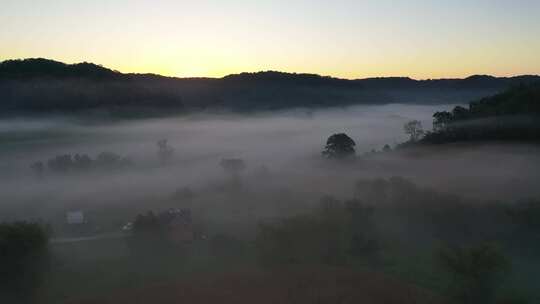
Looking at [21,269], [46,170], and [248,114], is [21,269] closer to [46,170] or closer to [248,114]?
[46,170]

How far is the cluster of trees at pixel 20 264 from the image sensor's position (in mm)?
27016

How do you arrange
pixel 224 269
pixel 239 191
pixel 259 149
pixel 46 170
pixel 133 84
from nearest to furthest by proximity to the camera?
pixel 224 269 < pixel 239 191 < pixel 46 170 < pixel 259 149 < pixel 133 84

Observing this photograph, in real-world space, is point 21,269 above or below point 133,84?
below

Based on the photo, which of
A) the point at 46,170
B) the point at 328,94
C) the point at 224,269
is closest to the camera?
the point at 224,269

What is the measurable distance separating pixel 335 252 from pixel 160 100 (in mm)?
130283

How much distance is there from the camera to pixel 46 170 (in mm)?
86000

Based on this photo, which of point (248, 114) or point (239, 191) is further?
point (248, 114)

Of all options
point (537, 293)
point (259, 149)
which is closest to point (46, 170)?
point (259, 149)

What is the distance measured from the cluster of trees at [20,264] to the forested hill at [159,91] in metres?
111

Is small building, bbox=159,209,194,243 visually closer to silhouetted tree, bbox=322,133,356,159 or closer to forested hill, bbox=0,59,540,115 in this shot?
silhouetted tree, bbox=322,133,356,159

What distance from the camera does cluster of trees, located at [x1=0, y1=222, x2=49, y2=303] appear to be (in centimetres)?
2702

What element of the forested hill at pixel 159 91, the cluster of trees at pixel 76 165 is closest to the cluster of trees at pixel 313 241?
the cluster of trees at pixel 76 165

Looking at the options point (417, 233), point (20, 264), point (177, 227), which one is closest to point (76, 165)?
point (177, 227)

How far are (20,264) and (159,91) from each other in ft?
431
